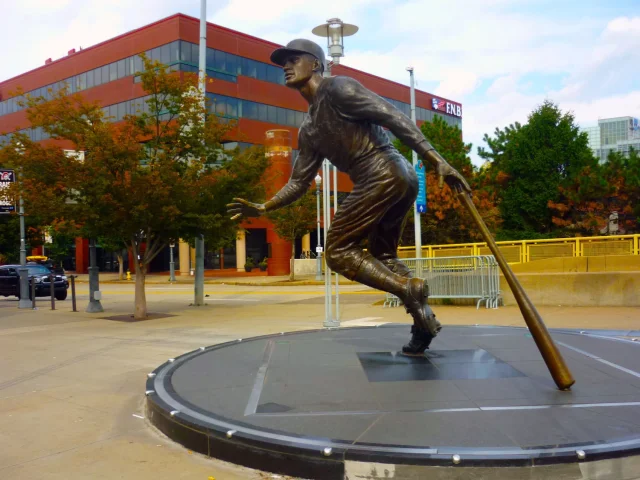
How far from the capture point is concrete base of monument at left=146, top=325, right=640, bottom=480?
9.99 ft

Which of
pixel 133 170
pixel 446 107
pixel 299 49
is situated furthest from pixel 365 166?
pixel 446 107

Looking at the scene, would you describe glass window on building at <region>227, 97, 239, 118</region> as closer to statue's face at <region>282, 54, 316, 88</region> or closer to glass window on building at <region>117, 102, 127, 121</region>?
glass window on building at <region>117, 102, 127, 121</region>

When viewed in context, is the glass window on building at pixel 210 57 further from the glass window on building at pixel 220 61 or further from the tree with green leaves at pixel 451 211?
the tree with green leaves at pixel 451 211

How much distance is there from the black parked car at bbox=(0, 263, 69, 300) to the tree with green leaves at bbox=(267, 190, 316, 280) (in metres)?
13.8

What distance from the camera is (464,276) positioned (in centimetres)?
1524

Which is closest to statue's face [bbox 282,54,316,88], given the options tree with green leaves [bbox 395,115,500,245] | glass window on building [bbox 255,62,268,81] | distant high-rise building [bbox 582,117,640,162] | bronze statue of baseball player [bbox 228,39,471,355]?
bronze statue of baseball player [bbox 228,39,471,355]

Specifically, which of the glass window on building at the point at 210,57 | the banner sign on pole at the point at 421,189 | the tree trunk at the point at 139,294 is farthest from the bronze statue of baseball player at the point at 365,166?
the glass window on building at the point at 210,57

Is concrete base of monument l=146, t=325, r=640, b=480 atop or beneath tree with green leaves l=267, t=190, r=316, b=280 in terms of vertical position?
beneath

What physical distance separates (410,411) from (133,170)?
1085cm

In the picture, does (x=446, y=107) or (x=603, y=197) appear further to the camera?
A: (x=446, y=107)

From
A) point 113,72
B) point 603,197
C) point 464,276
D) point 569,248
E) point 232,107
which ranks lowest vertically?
point 464,276

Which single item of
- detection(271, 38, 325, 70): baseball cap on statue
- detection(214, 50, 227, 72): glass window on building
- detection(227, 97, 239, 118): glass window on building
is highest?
detection(214, 50, 227, 72): glass window on building

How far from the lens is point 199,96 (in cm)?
1445

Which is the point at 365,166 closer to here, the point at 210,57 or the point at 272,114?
the point at 210,57
